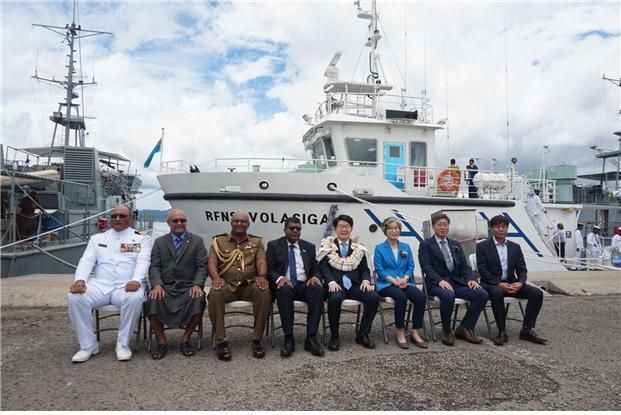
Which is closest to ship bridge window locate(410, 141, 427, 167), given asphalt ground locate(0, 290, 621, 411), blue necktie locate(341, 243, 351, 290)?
asphalt ground locate(0, 290, 621, 411)

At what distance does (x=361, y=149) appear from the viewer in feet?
30.2

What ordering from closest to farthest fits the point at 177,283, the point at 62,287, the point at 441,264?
the point at 177,283
the point at 441,264
the point at 62,287

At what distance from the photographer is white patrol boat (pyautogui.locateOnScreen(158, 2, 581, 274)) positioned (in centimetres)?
780

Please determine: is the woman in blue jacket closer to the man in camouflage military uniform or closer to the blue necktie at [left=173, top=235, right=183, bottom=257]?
the man in camouflage military uniform

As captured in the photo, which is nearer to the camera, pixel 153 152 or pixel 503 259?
pixel 503 259

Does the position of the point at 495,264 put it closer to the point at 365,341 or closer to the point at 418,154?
the point at 365,341

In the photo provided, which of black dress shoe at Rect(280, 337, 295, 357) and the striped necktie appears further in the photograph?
the striped necktie

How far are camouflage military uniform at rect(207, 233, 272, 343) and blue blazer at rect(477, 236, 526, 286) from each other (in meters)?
2.14

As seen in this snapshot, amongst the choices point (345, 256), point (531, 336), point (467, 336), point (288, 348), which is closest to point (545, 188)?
point (531, 336)

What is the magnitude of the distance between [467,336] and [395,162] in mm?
5743

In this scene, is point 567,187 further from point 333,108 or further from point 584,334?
point 584,334

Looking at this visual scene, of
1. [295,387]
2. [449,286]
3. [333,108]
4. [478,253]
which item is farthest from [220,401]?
[333,108]

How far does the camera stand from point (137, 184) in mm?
22656

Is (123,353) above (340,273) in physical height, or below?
below
